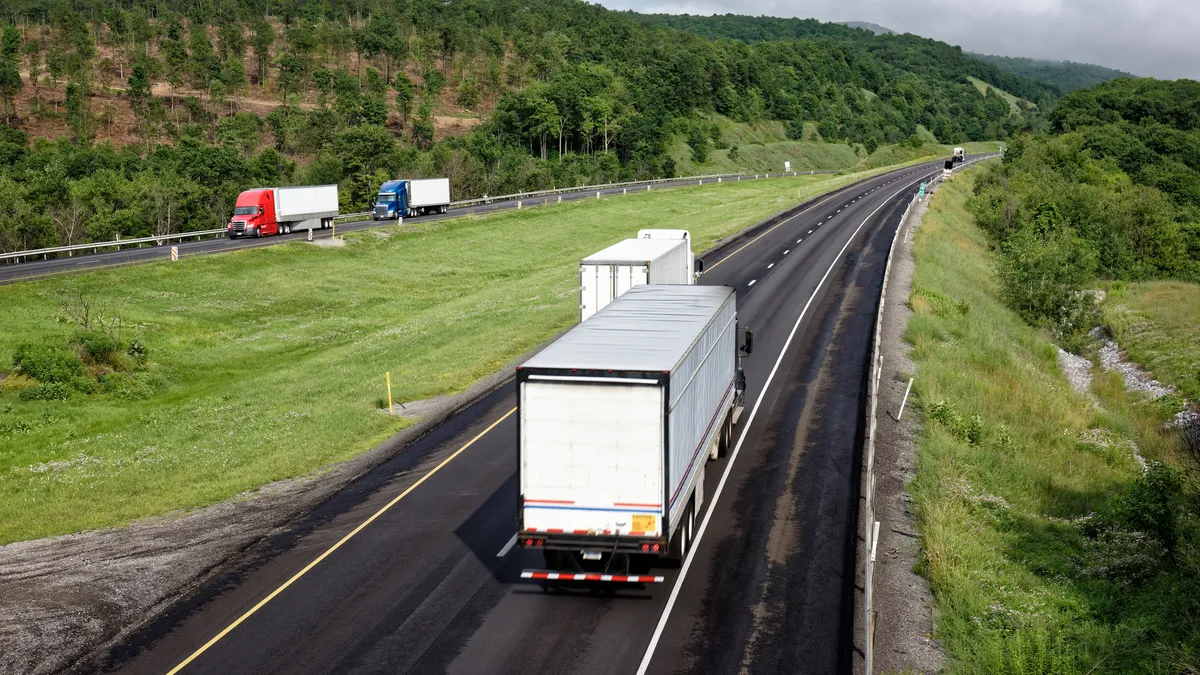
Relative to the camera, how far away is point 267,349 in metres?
45.5

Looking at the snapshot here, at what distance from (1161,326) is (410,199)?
56244mm

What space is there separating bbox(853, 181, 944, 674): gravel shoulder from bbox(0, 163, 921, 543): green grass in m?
13.8

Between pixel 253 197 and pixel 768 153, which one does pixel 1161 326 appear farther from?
pixel 768 153

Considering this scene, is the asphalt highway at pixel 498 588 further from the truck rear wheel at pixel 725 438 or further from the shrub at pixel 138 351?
the shrub at pixel 138 351

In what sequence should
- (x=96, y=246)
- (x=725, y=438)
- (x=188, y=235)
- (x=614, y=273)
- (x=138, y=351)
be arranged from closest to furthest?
(x=725, y=438)
(x=614, y=273)
(x=138, y=351)
(x=96, y=246)
(x=188, y=235)

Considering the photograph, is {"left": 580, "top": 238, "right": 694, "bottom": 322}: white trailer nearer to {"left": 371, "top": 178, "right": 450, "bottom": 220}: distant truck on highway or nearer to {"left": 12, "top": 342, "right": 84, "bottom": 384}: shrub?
{"left": 12, "top": 342, "right": 84, "bottom": 384}: shrub

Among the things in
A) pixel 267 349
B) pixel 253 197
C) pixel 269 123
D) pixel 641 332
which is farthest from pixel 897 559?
pixel 269 123

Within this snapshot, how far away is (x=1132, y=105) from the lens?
147250 millimetres

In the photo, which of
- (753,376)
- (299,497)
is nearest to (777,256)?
(753,376)

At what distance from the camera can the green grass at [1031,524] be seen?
49.9 feet

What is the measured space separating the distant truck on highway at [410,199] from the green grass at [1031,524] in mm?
50359

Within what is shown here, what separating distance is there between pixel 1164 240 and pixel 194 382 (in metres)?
84.3

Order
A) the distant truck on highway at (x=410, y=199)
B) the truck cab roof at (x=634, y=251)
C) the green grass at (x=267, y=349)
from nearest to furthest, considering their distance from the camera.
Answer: the green grass at (x=267, y=349), the truck cab roof at (x=634, y=251), the distant truck on highway at (x=410, y=199)

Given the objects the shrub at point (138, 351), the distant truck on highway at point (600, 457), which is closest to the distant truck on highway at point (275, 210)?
the shrub at point (138, 351)
